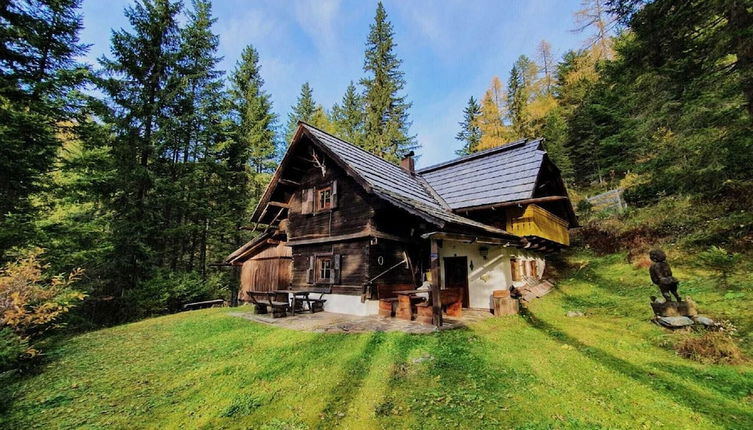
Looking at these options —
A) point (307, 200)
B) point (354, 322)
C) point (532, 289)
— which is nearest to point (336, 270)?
point (354, 322)

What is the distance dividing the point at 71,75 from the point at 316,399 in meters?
16.2

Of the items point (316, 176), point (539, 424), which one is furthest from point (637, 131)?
point (316, 176)

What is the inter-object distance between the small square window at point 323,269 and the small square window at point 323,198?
226 cm

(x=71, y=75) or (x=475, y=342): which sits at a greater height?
(x=71, y=75)

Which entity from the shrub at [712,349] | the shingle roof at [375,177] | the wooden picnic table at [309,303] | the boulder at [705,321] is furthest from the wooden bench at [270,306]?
the boulder at [705,321]

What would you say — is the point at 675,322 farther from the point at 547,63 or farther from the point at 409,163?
the point at 547,63

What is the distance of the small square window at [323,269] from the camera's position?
12.4m

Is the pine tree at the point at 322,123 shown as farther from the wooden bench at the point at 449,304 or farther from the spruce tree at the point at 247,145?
the wooden bench at the point at 449,304

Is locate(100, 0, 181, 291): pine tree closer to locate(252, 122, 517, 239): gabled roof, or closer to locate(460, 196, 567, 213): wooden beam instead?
locate(252, 122, 517, 239): gabled roof

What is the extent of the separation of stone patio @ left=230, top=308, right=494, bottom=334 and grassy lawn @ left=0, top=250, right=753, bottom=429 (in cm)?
58

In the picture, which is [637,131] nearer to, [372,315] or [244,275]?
[372,315]

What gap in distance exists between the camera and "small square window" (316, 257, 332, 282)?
12.4m

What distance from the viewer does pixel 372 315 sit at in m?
10.4

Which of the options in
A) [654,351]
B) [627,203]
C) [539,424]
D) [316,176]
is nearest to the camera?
[539,424]
